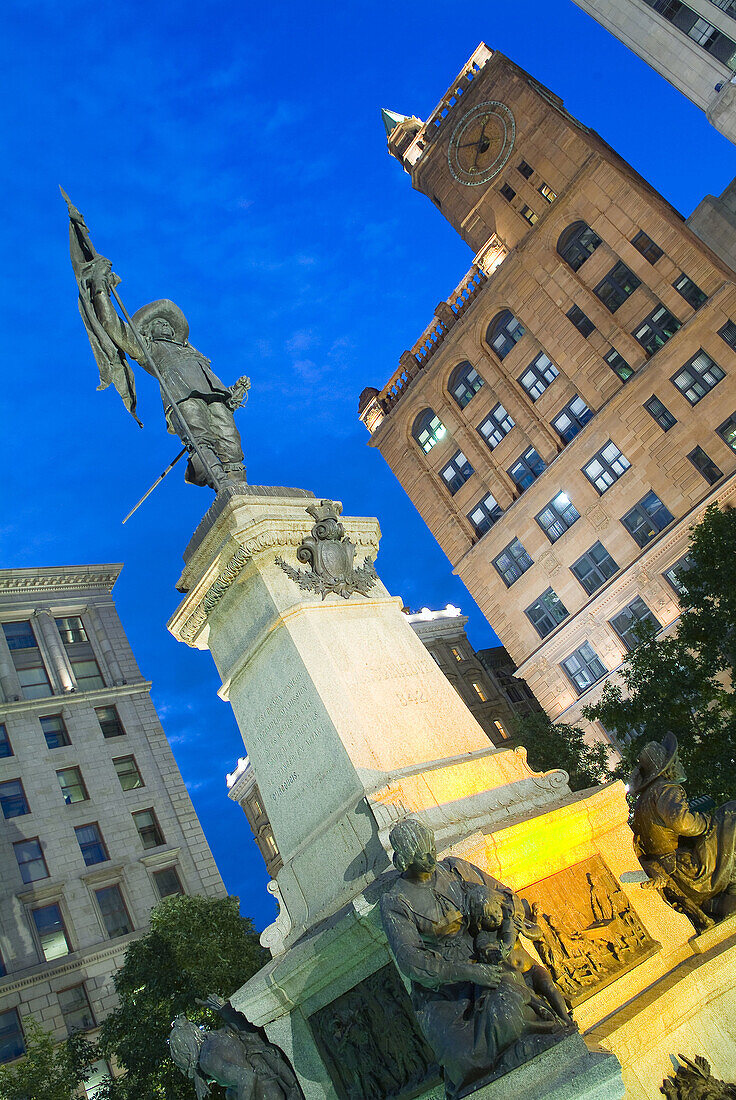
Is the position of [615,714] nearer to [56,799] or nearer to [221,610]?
[221,610]

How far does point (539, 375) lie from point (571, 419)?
4.19m

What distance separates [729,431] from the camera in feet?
132

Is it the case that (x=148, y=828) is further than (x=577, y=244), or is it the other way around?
(x=577, y=244)

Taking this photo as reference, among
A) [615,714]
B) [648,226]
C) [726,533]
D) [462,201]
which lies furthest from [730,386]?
[462,201]

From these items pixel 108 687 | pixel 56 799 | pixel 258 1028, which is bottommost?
pixel 258 1028

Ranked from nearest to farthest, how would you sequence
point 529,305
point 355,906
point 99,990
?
point 355,906
point 99,990
point 529,305

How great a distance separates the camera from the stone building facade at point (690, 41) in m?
37.2

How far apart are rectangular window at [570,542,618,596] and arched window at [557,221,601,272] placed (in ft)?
60.3

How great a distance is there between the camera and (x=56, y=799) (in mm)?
40938

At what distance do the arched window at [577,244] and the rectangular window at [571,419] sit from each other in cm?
885

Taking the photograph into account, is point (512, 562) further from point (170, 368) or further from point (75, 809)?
point (170, 368)

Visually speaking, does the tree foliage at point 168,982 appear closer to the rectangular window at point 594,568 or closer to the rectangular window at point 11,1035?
the rectangular window at point 11,1035

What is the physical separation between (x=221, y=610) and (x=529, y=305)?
46411 mm

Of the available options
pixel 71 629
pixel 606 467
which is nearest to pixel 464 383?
pixel 606 467
